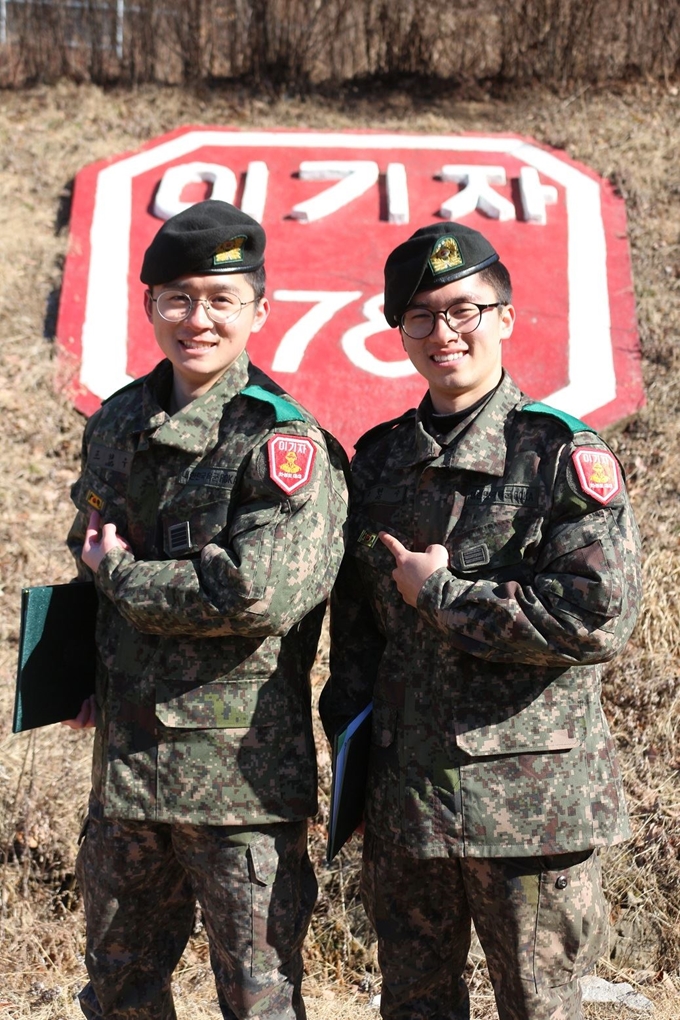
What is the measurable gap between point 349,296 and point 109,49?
10.8ft

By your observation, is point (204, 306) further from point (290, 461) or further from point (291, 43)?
A: point (291, 43)

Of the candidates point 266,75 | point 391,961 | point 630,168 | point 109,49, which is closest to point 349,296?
point 630,168

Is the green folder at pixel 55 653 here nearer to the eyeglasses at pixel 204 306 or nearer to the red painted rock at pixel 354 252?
the eyeglasses at pixel 204 306

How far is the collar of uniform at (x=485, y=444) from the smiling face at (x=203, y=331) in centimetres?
55

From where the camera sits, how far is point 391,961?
2.54 m

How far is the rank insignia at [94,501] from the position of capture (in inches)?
104

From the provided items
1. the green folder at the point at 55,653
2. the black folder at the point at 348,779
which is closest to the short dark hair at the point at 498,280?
the black folder at the point at 348,779

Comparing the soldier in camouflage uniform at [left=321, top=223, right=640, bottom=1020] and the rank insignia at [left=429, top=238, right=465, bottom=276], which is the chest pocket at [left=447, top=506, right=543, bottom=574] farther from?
the rank insignia at [left=429, top=238, right=465, bottom=276]

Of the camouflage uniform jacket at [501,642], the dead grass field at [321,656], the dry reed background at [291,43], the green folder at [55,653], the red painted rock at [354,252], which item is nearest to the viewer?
the camouflage uniform jacket at [501,642]

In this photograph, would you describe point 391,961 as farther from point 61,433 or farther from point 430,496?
point 61,433

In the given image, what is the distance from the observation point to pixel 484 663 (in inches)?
94.8

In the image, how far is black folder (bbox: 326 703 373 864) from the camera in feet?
7.95

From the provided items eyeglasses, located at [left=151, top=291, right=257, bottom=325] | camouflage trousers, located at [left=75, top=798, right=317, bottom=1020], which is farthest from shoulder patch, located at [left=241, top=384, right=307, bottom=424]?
camouflage trousers, located at [left=75, top=798, right=317, bottom=1020]

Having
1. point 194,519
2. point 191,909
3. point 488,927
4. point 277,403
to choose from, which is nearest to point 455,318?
point 277,403
